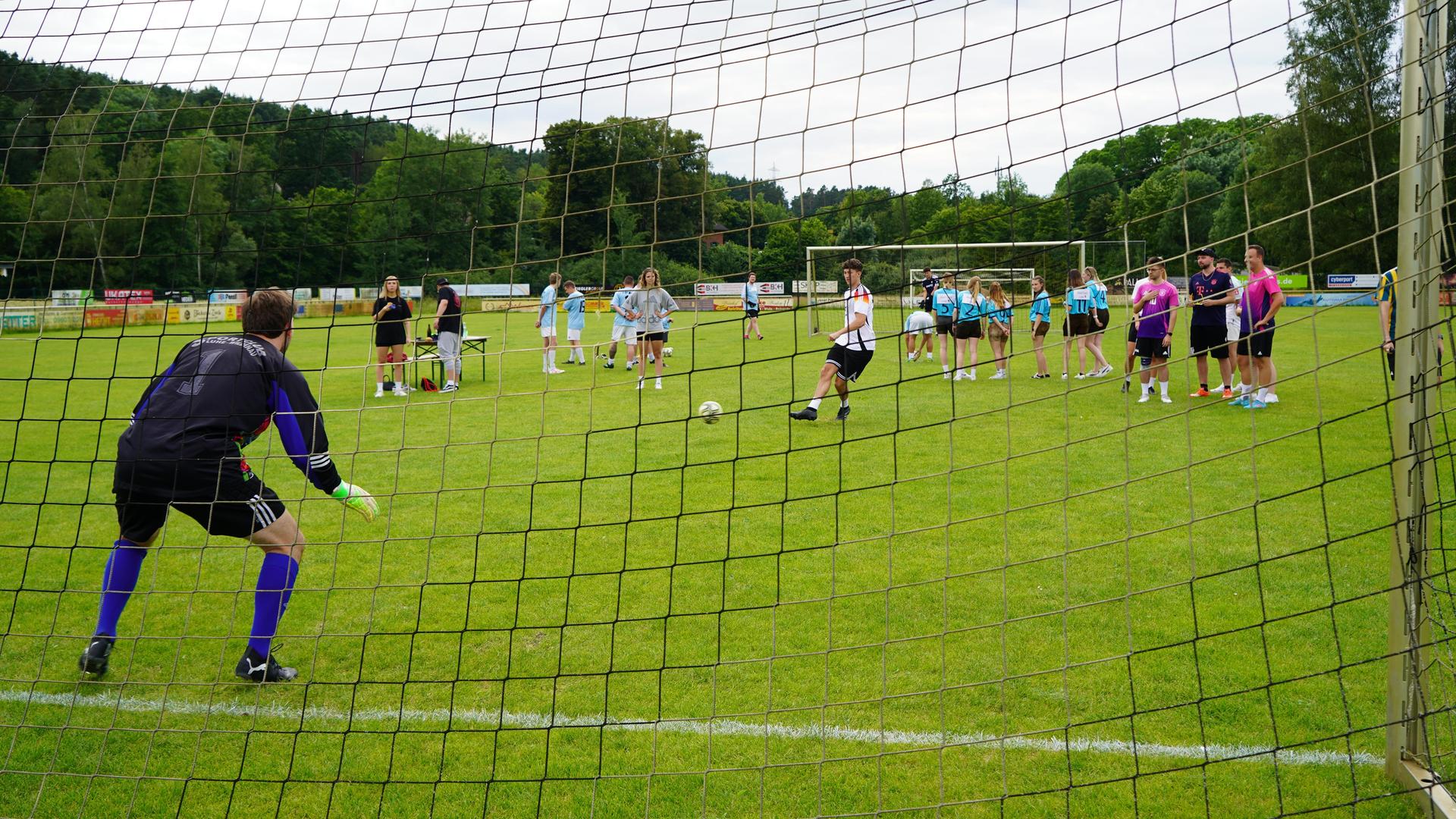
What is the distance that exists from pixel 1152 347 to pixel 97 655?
9638 mm

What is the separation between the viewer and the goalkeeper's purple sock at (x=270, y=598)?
163 inches

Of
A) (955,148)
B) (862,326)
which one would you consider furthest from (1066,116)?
(862,326)

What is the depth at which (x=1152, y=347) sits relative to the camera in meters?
10.4

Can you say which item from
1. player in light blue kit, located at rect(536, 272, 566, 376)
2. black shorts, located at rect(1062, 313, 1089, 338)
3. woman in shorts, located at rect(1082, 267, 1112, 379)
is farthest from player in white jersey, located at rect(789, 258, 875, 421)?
black shorts, located at rect(1062, 313, 1089, 338)

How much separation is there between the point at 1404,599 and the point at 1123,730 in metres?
1.06

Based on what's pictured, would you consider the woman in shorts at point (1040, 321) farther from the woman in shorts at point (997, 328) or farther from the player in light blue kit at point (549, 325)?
the player in light blue kit at point (549, 325)

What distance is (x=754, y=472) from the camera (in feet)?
26.5

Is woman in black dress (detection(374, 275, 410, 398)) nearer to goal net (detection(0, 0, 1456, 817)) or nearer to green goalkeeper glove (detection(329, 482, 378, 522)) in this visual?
goal net (detection(0, 0, 1456, 817))

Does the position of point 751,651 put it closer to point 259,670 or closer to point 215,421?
point 259,670

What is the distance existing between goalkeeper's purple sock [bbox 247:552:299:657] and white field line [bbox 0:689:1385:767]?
274 mm

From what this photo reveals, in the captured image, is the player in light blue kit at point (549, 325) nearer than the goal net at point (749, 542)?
No

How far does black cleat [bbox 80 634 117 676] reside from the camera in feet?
13.9

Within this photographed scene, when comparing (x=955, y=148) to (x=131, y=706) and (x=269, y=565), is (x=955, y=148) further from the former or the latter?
(x=131, y=706)

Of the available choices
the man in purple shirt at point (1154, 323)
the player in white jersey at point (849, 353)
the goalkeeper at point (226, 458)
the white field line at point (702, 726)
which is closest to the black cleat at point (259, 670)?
the goalkeeper at point (226, 458)
